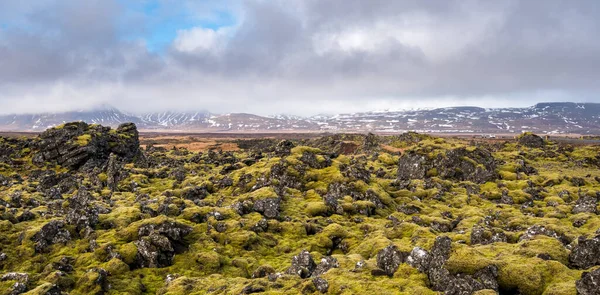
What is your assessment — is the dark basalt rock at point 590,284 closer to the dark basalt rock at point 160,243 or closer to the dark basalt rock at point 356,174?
the dark basalt rock at point 160,243

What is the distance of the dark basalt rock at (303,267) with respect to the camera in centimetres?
1758

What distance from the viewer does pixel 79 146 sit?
219ft

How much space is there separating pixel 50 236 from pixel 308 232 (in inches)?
723

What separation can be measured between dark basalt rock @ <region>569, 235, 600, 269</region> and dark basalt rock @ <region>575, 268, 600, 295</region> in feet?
13.2

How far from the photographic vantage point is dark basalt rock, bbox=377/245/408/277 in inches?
647

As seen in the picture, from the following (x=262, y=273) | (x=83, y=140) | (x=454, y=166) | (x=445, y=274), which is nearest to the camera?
(x=445, y=274)

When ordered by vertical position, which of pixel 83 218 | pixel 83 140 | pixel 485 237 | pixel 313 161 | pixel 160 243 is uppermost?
pixel 83 140

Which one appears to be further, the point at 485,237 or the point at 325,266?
the point at 485,237

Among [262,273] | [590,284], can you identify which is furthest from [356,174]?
[590,284]

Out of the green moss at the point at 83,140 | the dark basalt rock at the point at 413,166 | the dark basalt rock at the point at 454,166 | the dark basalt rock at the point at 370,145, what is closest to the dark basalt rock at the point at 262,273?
the dark basalt rock at the point at 454,166

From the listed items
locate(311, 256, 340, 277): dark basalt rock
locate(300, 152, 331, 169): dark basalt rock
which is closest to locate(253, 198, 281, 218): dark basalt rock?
locate(311, 256, 340, 277): dark basalt rock

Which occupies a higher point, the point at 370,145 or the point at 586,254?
the point at 586,254

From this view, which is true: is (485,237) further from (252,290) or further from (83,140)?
(83,140)

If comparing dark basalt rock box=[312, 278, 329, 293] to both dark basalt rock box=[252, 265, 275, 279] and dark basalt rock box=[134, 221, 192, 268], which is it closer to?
dark basalt rock box=[252, 265, 275, 279]
